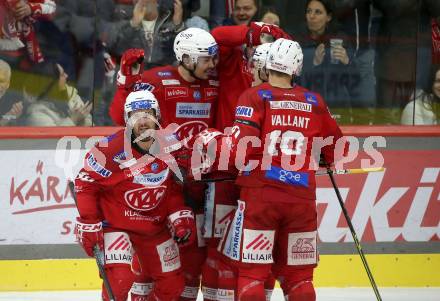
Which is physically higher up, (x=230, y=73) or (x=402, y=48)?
(x=230, y=73)

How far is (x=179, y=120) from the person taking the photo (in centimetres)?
746

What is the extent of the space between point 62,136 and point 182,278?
1.77 meters

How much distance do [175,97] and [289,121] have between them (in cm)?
85

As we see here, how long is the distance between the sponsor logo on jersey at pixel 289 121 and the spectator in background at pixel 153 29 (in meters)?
2.32

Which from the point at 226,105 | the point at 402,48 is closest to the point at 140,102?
the point at 226,105

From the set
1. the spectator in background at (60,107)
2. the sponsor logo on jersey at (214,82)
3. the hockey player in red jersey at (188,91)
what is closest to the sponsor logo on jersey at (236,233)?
the hockey player in red jersey at (188,91)

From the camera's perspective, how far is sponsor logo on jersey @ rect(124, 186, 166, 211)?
719 cm

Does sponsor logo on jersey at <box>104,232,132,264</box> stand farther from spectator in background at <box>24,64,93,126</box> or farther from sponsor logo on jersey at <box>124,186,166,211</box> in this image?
spectator in background at <box>24,64,93,126</box>

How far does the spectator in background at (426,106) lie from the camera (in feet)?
30.1

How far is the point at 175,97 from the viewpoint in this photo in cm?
743

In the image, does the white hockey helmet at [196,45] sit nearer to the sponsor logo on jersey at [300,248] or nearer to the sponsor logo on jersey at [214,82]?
the sponsor logo on jersey at [214,82]

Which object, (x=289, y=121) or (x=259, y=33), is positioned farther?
(x=259, y=33)

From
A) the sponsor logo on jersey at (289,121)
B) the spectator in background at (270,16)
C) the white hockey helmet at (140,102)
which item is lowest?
the sponsor logo on jersey at (289,121)

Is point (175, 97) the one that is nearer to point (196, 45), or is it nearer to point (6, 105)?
point (196, 45)
